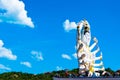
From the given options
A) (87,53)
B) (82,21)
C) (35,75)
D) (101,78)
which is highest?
(35,75)

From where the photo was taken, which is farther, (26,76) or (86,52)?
(26,76)

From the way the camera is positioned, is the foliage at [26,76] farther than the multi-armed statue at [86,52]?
Yes

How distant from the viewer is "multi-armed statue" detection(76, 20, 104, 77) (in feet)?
111

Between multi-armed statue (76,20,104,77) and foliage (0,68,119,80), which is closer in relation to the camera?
multi-armed statue (76,20,104,77)

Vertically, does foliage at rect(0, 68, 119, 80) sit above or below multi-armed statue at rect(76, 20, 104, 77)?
above

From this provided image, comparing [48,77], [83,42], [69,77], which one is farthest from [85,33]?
[48,77]

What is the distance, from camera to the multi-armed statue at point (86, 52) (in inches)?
1335

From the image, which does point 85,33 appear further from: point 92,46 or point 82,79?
point 82,79

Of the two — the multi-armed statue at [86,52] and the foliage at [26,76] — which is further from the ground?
the foliage at [26,76]

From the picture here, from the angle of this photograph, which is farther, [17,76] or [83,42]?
[17,76]

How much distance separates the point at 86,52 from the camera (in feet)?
112

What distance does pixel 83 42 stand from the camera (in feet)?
113

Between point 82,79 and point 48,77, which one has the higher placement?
point 48,77

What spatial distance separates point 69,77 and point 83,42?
9.46 feet
